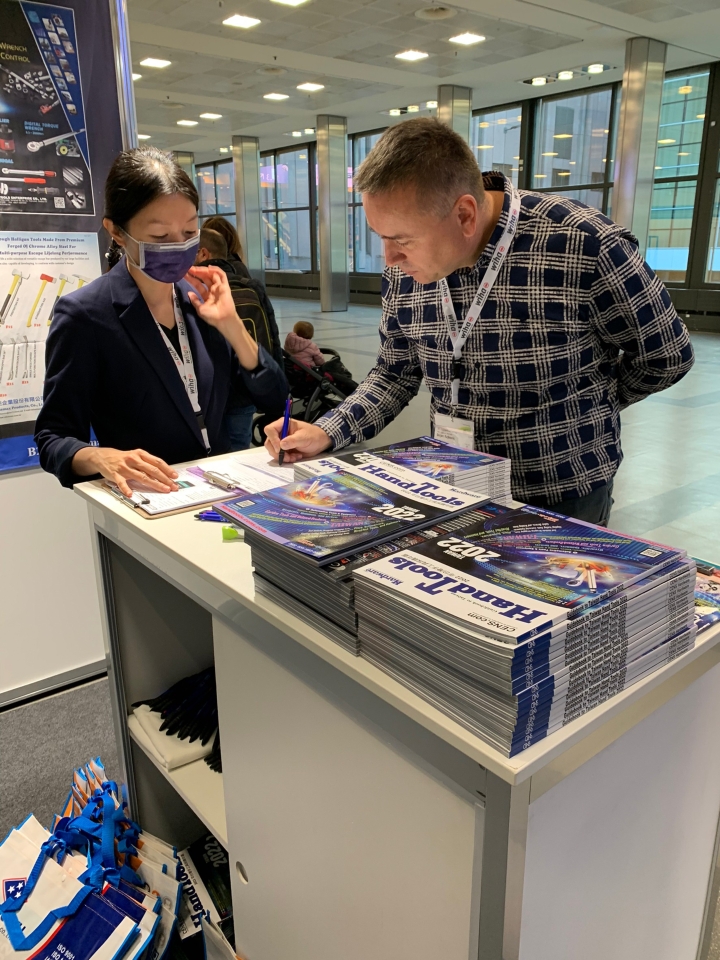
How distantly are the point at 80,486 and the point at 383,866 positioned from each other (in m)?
1.02

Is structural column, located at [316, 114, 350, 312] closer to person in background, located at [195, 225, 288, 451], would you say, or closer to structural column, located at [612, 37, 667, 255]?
structural column, located at [612, 37, 667, 255]

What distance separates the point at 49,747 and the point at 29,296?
1.49 meters

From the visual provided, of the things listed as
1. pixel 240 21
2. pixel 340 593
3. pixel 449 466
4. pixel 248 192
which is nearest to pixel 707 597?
pixel 449 466

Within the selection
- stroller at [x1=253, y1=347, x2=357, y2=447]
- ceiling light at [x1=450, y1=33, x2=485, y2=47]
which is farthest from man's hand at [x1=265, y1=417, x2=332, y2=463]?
ceiling light at [x1=450, y1=33, x2=485, y2=47]

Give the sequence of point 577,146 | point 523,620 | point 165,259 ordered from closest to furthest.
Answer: point 523,620, point 165,259, point 577,146

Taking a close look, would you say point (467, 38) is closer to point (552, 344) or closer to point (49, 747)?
point (552, 344)

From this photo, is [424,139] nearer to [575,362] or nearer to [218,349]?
[575,362]

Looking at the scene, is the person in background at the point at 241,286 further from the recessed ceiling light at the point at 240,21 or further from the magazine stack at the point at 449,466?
the recessed ceiling light at the point at 240,21

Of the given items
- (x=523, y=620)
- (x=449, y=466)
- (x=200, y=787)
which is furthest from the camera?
(x=200, y=787)

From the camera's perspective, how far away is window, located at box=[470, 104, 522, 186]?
13812mm

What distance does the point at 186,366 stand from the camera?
6.13 ft

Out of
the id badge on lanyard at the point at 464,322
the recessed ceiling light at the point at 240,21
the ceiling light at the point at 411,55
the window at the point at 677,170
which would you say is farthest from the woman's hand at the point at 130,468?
the window at the point at 677,170

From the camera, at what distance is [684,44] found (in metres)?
9.78

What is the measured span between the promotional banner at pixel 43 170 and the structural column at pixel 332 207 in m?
13.1
